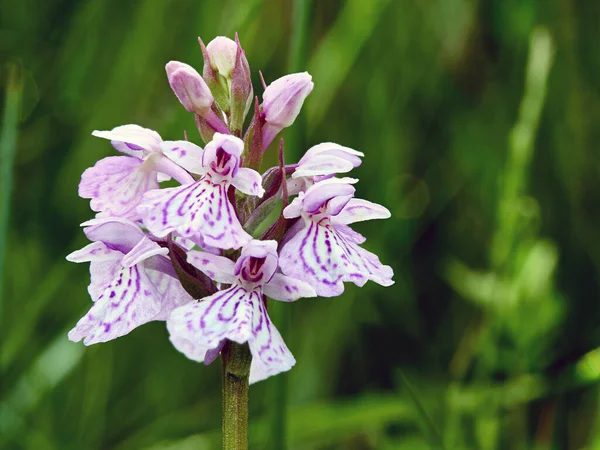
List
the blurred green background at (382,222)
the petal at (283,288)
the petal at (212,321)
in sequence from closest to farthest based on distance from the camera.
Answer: the petal at (212,321), the petal at (283,288), the blurred green background at (382,222)

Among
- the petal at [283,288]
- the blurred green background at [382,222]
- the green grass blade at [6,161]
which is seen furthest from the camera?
the blurred green background at [382,222]

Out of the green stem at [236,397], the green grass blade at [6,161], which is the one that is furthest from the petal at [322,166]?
the green grass blade at [6,161]

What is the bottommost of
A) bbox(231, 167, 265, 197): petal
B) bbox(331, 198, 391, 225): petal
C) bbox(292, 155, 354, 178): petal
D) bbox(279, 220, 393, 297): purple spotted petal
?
bbox(279, 220, 393, 297): purple spotted petal

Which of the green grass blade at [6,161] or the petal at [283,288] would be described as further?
the green grass blade at [6,161]

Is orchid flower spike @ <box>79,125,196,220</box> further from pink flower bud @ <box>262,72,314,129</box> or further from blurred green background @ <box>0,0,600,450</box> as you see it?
blurred green background @ <box>0,0,600,450</box>

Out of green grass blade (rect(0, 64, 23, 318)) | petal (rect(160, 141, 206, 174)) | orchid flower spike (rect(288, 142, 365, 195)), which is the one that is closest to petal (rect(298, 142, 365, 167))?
orchid flower spike (rect(288, 142, 365, 195))

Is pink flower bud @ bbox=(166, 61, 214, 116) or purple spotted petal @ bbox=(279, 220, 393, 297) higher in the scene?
pink flower bud @ bbox=(166, 61, 214, 116)

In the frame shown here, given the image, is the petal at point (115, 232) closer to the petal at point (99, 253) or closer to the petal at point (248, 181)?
the petal at point (99, 253)
